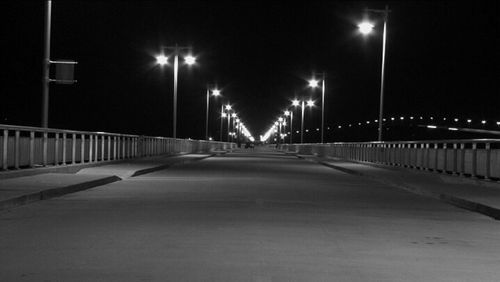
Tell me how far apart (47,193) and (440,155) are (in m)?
15.2

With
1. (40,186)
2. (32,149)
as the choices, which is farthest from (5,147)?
(40,186)

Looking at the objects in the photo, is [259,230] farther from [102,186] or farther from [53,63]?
[53,63]

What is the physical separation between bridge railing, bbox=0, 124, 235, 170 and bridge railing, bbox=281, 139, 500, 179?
12750 millimetres

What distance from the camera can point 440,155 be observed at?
27.4 m

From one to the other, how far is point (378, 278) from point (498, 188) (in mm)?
14066

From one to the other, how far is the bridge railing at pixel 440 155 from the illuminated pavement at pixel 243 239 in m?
5.27

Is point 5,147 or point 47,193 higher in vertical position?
point 5,147

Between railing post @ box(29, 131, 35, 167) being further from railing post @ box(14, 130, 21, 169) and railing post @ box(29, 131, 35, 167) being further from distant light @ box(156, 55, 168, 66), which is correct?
distant light @ box(156, 55, 168, 66)

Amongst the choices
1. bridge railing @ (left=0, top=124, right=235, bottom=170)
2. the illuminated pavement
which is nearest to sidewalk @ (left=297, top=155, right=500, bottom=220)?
the illuminated pavement

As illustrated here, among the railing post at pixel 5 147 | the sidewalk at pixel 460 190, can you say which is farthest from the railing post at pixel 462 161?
the railing post at pixel 5 147

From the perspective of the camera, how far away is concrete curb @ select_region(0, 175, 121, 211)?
14.6 meters

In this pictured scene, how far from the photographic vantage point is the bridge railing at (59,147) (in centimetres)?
2122

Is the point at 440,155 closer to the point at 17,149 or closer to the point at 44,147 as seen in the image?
the point at 44,147

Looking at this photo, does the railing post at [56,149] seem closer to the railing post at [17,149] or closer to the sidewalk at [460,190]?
the railing post at [17,149]
